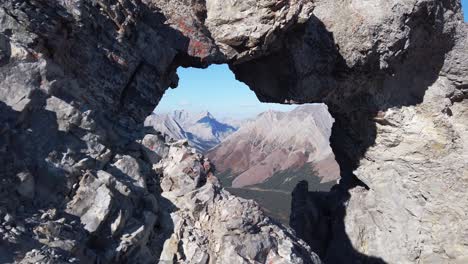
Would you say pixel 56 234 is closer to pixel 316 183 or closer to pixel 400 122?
pixel 400 122

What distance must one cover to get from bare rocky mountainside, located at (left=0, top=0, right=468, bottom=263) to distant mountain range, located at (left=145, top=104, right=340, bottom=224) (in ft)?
113

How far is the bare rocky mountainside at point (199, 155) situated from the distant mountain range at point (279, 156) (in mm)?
34562

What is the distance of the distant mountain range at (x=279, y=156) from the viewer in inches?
2516

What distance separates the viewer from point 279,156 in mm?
78625

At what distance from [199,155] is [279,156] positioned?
69.2m

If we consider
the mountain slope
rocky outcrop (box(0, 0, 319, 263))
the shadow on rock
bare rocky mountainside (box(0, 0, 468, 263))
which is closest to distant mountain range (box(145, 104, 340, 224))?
the mountain slope

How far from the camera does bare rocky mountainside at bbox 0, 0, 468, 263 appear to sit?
7.38 meters

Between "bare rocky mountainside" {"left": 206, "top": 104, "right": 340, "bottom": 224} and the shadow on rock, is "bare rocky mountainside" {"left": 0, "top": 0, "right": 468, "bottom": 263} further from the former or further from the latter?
"bare rocky mountainside" {"left": 206, "top": 104, "right": 340, "bottom": 224}

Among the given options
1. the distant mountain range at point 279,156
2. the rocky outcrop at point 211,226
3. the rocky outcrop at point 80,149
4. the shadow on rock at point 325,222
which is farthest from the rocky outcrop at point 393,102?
the distant mountain range at point 279,156

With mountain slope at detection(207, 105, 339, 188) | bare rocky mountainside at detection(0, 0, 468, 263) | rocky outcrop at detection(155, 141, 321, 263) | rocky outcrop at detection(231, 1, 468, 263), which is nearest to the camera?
bare rocky mountainside at detection(0, 0, 468, 263)

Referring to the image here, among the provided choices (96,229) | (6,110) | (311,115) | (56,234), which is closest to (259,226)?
(96,229)

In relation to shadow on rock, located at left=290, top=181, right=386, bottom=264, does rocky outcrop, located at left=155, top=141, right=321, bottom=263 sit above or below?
above

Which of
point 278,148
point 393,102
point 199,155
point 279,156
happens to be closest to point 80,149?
point 199,155

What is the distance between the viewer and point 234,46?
12961 millimetres
